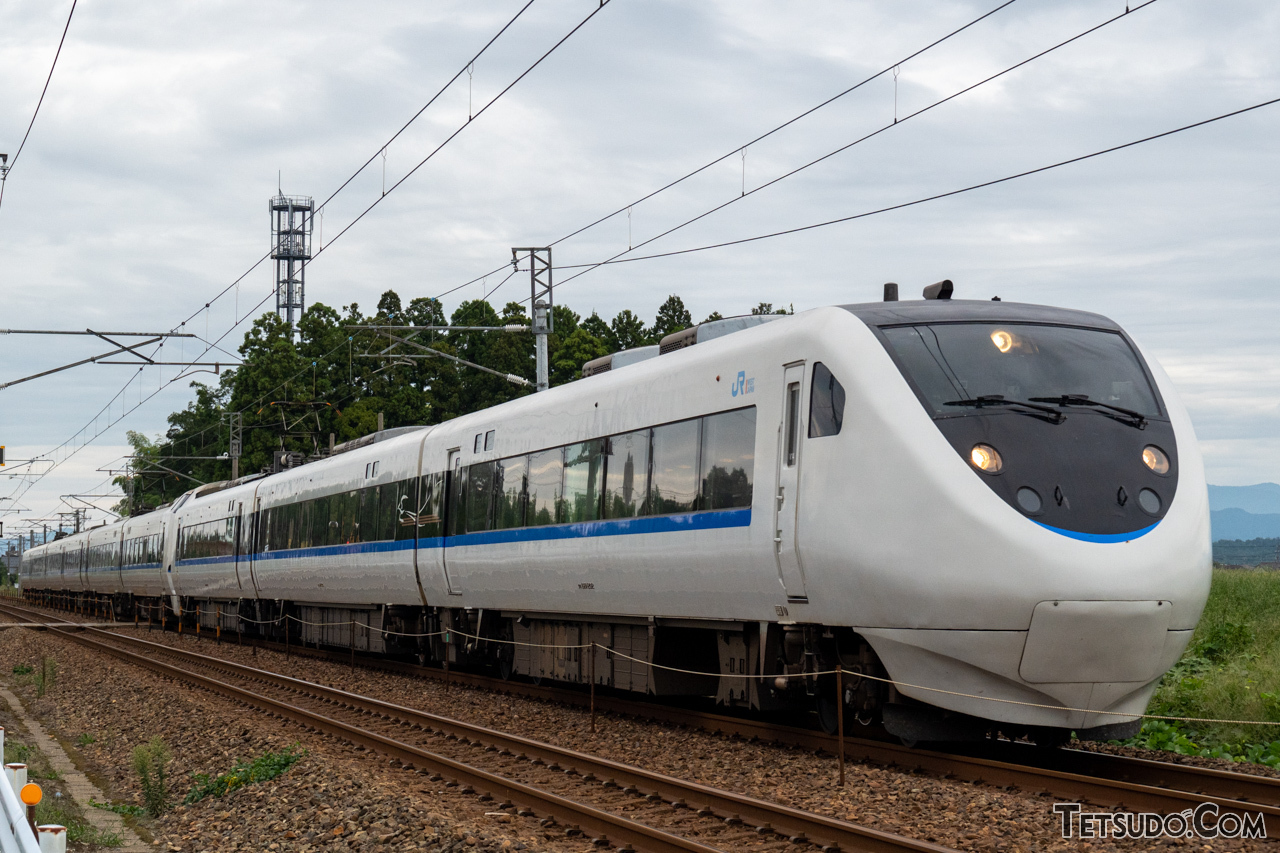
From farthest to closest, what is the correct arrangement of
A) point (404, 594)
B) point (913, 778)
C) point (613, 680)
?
point (404, 594) < point (613, 680) < point (913, 778)

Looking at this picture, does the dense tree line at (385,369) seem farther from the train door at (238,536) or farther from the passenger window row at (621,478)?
the passenger window row at (621,478)

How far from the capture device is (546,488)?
49.1ft

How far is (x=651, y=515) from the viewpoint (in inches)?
496

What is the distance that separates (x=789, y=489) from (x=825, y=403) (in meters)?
0.76

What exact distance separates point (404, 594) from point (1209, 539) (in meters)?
13.0

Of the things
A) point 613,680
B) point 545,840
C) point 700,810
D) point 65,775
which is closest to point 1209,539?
point 700,810

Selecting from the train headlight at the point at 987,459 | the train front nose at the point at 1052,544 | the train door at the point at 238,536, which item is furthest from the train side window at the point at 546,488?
the train door at the point at 238,536

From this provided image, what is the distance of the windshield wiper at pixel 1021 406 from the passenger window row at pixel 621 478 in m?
2.18

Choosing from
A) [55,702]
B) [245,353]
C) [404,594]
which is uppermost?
[245,353]

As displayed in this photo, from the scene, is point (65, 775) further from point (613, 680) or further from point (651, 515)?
point (651, 515)

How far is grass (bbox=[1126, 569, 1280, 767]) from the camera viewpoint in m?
11.1

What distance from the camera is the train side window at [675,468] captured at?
1191 centimetres

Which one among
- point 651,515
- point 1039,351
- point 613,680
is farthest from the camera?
point 613,680
